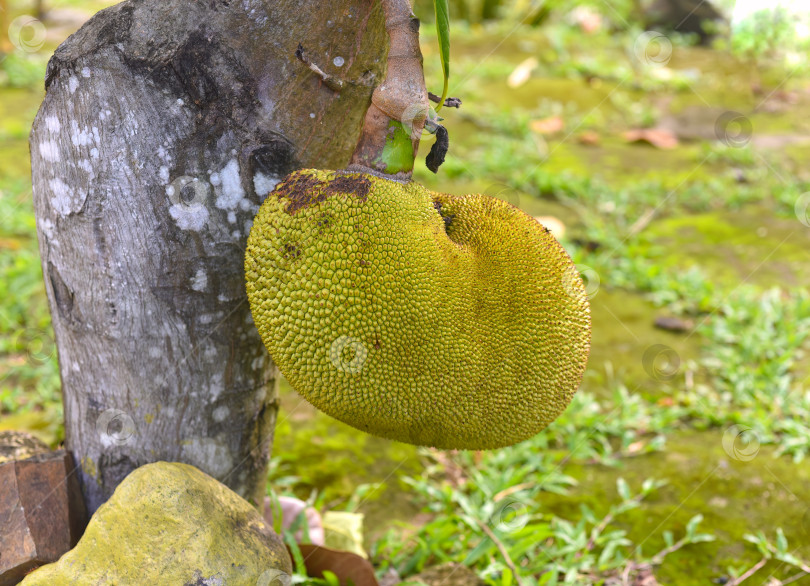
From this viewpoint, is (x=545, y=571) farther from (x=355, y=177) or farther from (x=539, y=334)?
(x=355, y=177)

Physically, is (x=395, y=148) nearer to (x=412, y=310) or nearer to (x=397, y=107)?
(x=397, y=107)

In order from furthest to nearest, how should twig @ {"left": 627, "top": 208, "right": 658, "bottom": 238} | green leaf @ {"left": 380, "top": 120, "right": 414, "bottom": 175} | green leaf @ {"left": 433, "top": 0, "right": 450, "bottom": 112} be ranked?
twig @ {"left": 627, "top": 208, "right": 658, "bottom": 238}, green leaf @ {"left": 380, "top": 120, "right": 414, "bottom": 175}, green leaf @ {"left": 433, "top": 0, "right": 450, "bottom": 112}

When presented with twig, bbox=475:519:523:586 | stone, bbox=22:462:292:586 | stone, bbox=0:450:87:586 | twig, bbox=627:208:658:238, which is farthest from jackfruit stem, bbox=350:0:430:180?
twig, bbox=627:208:658:238

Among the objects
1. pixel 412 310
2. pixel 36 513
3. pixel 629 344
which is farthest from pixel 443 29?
pixel 629 344

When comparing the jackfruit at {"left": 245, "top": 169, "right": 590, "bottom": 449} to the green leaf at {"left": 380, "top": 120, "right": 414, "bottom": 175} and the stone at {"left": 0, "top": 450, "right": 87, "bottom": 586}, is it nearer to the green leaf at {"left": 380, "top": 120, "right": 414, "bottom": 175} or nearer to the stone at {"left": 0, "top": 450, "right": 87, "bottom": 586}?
the green leaf at {"left": 380, "top": 120, "right": 414, "bottom": 175}

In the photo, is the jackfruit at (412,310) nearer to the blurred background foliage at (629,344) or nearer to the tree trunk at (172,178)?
the tree trunk at (172,178)

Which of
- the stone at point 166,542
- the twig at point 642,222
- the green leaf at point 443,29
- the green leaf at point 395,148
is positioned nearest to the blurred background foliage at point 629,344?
the twig at point 642,222
